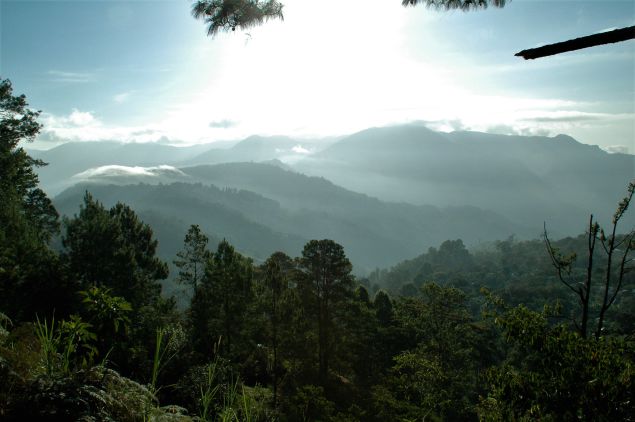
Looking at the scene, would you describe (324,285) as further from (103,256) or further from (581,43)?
(581,43)

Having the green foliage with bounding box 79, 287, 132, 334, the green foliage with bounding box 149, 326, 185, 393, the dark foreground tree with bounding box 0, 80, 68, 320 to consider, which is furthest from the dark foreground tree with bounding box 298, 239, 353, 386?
the green foliage with bounding box 79, 287, 132, 334

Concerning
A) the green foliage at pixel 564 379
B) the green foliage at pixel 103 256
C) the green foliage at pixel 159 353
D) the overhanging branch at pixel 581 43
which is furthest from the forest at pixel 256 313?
the green foliage at pixel 159 353

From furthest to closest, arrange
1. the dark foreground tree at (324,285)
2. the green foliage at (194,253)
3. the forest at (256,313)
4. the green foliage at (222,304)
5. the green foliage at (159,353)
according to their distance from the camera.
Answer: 1. the green foliage at (194,253)
2. the green foliage at (222,304)
3. the dark foreground tree at (324,285)
4. the forest at (256,313)
5. the green foliage at (159,353)

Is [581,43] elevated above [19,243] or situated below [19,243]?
above

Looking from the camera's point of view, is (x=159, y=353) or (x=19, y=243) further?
(x=19, y=243)

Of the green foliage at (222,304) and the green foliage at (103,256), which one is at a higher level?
the green foliage at (103,256)

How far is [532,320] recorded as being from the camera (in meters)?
5.52

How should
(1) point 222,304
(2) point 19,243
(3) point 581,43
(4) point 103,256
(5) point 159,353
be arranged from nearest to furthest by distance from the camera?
(3) point 581,43, (5) point 159,353, (2) point 19,243, (4) point 103,256, (1) point 222,304

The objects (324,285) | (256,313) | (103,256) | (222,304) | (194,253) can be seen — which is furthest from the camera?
(194,253)

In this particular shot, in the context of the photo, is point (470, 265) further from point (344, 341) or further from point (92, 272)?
point (92, 272)

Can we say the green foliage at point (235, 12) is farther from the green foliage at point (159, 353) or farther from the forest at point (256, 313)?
the forest at point (256, 313)

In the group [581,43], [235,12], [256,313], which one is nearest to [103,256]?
[256,313]

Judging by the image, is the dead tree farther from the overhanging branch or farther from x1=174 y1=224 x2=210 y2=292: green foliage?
x1=174 y1=224 x2=210 y2=292: green foliage

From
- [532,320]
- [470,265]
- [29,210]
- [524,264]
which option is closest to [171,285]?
[470,265]
